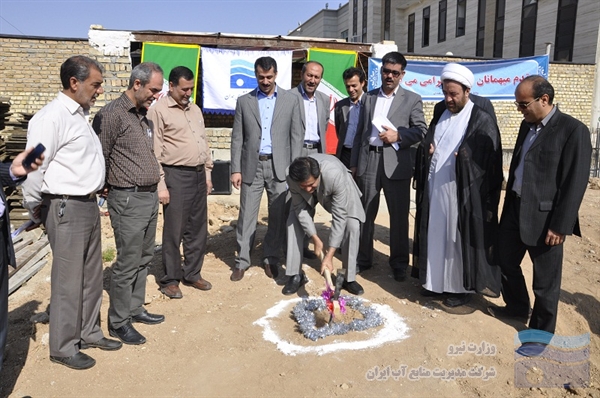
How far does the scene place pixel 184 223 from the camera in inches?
168

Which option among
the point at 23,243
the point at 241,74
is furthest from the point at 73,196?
the point at 241,74

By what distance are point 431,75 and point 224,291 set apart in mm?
8695

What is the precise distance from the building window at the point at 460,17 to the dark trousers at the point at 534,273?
2276cm

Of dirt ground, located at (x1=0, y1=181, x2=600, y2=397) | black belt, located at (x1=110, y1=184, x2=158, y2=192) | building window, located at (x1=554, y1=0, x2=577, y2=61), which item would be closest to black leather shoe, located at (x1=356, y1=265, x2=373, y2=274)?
dirt ground, located at (x1=0, y1=181, x2=600, y2=397)

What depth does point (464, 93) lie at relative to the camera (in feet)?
12.4

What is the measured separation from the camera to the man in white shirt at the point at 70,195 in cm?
276

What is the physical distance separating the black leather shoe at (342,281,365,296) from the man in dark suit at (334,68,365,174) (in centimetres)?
126

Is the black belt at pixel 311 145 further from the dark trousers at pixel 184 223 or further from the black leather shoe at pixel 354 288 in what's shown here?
the black leather shoe at pixel 354 288

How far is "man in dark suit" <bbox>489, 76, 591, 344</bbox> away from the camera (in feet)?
10.4

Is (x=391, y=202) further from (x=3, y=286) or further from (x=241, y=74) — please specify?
(x=241, y=74)

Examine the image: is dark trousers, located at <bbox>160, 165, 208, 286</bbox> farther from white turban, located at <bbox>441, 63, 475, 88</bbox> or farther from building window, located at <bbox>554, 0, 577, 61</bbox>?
building window, located at <bbox>554, 0, 577, 61</bbox>

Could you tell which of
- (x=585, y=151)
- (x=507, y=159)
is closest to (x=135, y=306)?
(x=585, y=151)

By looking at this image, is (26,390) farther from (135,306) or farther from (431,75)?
(431,75)

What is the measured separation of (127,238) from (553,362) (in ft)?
10.3
